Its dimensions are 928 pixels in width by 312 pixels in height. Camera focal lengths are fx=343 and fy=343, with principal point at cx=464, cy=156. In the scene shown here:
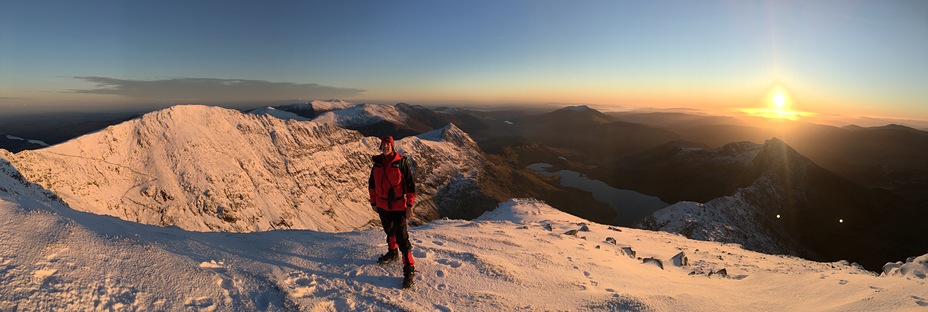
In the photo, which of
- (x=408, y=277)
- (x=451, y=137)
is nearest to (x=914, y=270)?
(x=408, y=277)

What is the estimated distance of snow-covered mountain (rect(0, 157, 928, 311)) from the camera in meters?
5.61

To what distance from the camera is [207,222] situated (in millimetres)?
67562

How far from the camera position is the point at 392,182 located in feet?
25.5

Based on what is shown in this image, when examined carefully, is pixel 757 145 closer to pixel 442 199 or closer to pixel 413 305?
pixel 442 199

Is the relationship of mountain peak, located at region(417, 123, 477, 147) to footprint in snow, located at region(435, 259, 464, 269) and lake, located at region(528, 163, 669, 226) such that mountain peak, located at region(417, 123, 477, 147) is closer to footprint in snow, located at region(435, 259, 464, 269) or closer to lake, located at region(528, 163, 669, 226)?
lake, located at region(528, 163, 669, 226)

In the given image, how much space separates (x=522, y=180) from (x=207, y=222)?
350 ft

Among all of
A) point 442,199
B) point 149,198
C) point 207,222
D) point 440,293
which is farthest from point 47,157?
point 442,199

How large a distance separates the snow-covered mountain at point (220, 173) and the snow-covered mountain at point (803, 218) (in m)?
70.4

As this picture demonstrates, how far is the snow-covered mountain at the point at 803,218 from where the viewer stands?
6801cm

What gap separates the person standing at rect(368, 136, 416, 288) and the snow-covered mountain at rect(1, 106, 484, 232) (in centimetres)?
5806

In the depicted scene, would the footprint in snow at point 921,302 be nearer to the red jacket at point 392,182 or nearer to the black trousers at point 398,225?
the black trousers at point 398,225

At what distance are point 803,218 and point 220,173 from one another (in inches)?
5542

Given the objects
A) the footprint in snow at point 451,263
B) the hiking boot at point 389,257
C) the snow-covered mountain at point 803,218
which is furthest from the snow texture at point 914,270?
the snow-covered mountain at point 803,218

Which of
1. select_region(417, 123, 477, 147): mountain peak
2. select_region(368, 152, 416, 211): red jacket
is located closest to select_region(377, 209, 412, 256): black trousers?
select_region(368, 152, 416, 211): red jacket
